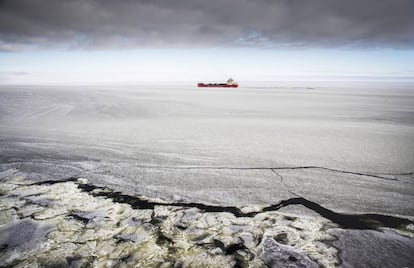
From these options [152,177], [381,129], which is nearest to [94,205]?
[152,177]

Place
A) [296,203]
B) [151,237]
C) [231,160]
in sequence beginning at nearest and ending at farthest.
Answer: [151,237] → [296,203] → [231,160]

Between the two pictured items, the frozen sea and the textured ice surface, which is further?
the frozen sea

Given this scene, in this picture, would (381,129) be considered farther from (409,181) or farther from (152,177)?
(152,177)

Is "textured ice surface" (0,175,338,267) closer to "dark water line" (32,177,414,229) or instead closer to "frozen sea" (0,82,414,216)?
"dark water line" (32,177,414,229)

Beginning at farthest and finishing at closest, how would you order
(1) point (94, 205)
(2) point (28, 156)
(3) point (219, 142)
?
(3) point (219, 142), (2) point (28, 156), (1) point (94, 205)

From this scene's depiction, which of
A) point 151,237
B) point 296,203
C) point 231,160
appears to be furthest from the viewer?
point 231,160

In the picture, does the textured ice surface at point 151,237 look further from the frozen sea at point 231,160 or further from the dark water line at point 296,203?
the frozen sea at point 231,160

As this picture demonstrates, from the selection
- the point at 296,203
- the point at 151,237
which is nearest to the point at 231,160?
the point at 296,203

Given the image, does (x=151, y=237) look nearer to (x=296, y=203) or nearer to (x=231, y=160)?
(x=296, y=203)

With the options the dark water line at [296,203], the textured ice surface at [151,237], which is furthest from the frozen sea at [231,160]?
the textured ice surface at [151,237]

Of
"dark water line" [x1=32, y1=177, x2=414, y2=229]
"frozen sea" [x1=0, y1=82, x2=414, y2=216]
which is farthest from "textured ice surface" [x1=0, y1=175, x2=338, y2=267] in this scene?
"frozen sea" [x1=0, y1=82, x2=414, y2=216]

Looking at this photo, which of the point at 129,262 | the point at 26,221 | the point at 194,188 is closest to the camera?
the point at 129,262
